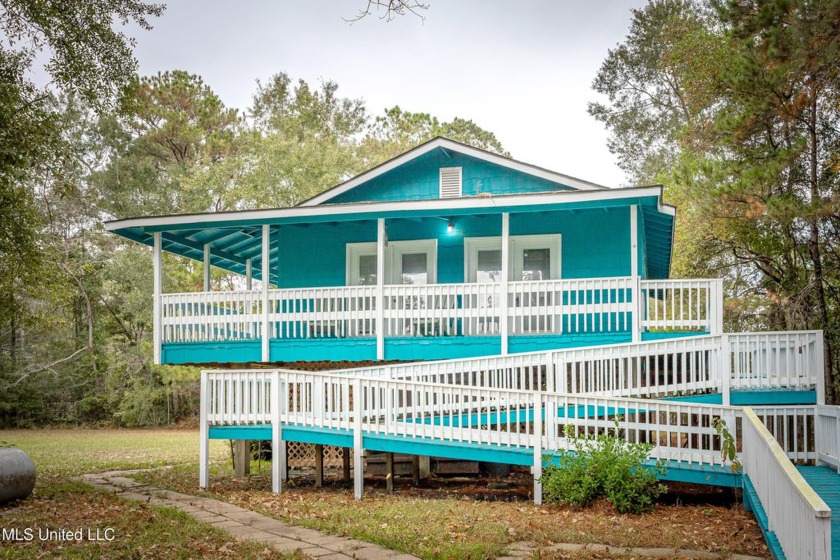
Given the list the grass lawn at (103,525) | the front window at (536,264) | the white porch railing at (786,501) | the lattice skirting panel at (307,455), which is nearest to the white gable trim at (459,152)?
the front window at (536,264)

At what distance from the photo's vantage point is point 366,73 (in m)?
48.4

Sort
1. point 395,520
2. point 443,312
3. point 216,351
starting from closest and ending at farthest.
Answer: point 395,520 → point 443,312 → point 216,351

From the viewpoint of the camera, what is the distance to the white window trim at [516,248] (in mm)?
16922

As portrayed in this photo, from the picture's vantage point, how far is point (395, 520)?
9812 millimetres

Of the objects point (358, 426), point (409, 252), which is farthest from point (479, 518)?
point (409, 252)

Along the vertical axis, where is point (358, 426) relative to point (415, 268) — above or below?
below

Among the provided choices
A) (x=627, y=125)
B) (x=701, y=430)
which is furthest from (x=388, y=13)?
(x=627, y=125)

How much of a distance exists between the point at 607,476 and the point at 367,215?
7.42m

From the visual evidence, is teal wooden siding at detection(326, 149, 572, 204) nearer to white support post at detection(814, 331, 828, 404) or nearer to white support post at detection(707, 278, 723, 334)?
white support post at detection(707, 278, 723, 334)

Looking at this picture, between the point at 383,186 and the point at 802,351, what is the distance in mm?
9427

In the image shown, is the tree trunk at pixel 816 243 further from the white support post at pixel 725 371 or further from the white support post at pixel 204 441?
the white support post at pixel 204 441

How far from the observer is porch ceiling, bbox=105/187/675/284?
48.1 feet

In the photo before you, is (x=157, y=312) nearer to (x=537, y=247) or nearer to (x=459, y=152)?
(x=459, y=152)

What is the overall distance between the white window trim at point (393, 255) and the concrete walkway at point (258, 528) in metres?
6.66
